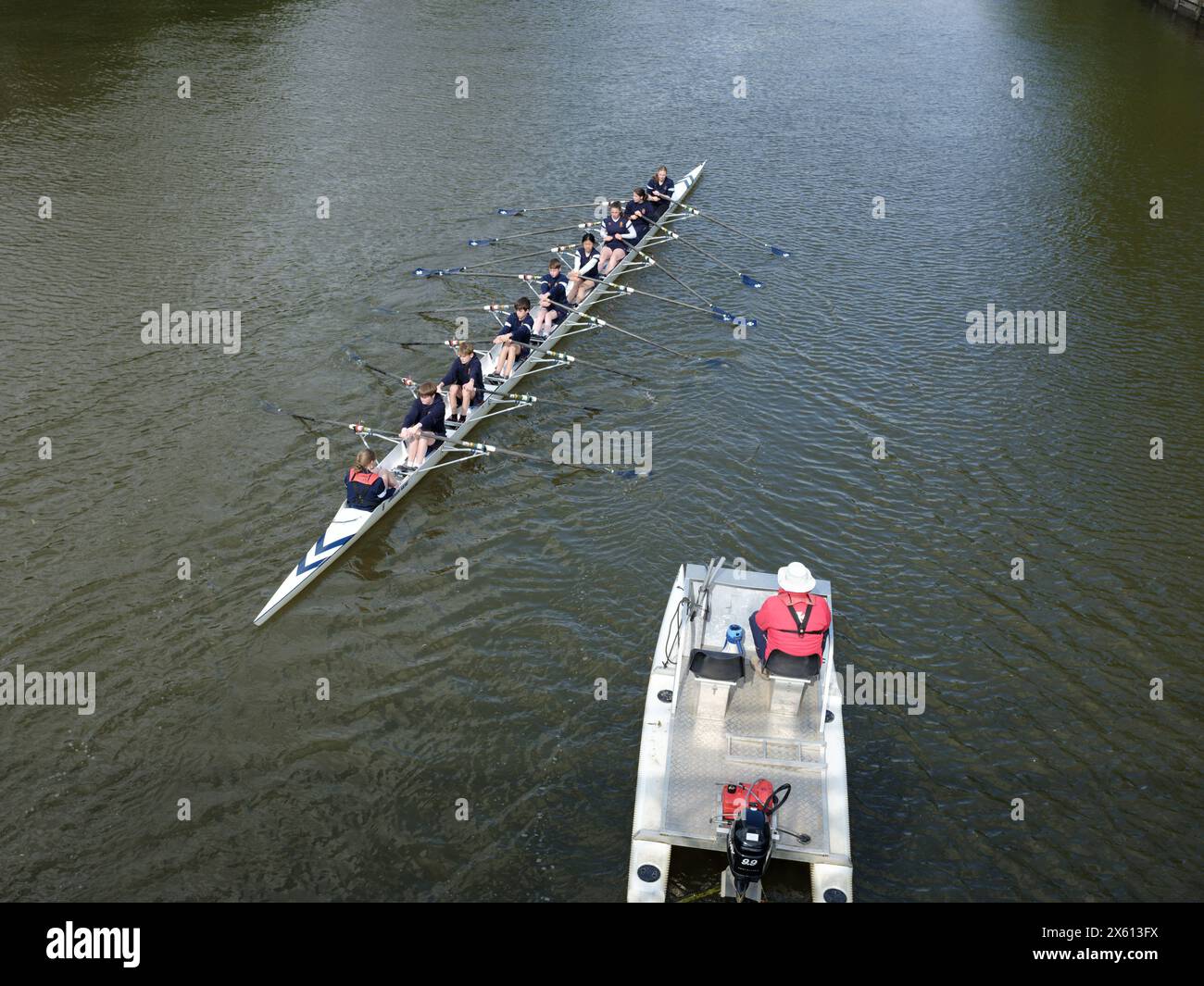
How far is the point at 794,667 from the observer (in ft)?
41.0

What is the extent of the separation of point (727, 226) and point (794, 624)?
66.9 ft

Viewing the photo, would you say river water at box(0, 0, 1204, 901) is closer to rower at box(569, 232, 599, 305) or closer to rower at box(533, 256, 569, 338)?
rower at box(569, 232, 599, 305)

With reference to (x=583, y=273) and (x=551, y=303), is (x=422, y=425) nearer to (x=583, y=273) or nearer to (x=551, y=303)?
(x=551, y=303)

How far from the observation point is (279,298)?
82.5 ft

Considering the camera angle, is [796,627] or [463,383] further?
[463,383]

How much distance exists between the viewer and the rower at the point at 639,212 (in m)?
28.7

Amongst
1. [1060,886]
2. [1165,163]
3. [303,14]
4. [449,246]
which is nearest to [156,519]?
[449,246]

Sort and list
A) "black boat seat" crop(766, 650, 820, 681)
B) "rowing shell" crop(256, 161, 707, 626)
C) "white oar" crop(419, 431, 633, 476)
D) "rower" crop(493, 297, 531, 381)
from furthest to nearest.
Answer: "rower" crop(493, 297, 531, 381) → "white oar" crop(419, 431, 633, 476) → "rowing shell" crop(256, 161, 707, 626) → "black boat seat" crop(766, 650, 820, 681)

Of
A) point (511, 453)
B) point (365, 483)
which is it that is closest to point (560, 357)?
point (511, 453)

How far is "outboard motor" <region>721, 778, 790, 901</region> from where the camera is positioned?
10875mm

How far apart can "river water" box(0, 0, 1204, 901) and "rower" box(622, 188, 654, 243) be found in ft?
5.22

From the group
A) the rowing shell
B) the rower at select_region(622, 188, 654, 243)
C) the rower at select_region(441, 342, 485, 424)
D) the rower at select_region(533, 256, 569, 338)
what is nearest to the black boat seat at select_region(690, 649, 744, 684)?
the rowing shell

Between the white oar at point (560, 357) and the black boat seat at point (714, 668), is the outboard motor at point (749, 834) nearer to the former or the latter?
the black boat seat at point (714, 668)

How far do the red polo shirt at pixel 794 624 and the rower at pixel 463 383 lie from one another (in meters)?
9.64
